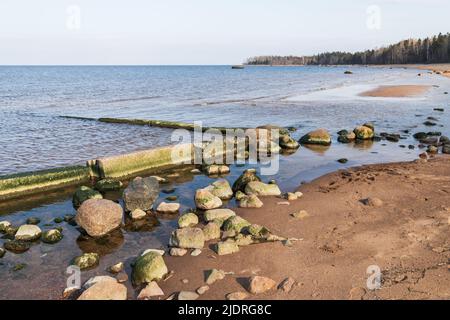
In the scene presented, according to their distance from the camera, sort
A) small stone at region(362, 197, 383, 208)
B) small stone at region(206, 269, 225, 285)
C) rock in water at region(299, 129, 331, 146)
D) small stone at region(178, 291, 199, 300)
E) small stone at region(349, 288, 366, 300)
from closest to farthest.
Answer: small stone at region(349, 288, 366, 300) < small stone at region(178, 291, 199, 300) < small stone at region(206, 269, 225, 285) < small stone at region(362, 197, 383, 208) < rock in water at region(299, 129, 331, 146)

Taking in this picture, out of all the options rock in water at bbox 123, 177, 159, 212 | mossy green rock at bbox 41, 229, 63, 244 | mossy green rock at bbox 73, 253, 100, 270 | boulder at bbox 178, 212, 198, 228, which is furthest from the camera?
rock in water at bbox 123, 177, 159, 212

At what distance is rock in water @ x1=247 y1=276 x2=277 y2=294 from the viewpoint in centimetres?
855

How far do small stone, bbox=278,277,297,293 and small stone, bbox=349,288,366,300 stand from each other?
1182 mm

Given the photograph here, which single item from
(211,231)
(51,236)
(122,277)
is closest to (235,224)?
(211,231)

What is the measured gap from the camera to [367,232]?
11250 mm

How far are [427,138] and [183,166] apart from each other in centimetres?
1536

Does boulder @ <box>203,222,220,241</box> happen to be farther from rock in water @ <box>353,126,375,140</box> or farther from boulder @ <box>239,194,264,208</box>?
rock in water @ <box>353,126,375,140</box>

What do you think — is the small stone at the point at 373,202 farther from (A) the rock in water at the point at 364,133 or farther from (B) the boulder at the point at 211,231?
(A) the rock in water at the point at 364,133

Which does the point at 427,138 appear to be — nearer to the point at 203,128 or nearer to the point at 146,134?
the point at 203,128

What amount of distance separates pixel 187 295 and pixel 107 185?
918 cm

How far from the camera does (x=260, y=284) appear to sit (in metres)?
8.62

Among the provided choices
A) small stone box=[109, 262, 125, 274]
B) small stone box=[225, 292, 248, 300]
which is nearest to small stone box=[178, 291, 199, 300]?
small stone box=[225, 292, 248, 300]

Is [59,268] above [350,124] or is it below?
below
